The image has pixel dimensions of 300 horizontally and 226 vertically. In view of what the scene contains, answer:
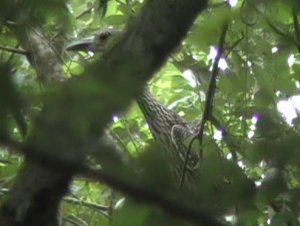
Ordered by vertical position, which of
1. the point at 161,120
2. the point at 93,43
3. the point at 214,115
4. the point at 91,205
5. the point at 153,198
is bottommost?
the point at 153,198

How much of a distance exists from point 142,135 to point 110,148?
8.28 ft

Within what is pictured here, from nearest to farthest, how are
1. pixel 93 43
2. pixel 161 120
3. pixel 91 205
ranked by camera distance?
pixel 91 205
pixel 93 43
pixel 161 120

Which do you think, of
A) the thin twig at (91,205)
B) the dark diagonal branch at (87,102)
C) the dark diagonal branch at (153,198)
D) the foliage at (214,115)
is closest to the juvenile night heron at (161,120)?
the foliage at (214,115)

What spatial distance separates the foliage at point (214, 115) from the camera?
98 centimetres

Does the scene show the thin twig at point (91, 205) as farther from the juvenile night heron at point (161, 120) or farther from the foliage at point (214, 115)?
the juvenile night heron at point (161, 120)

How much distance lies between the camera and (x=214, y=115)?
2697mm

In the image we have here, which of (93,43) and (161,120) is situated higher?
(93,43)

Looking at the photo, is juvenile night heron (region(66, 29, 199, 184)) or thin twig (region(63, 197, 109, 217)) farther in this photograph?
juvenile night heron (region(66, 29, 199, 184))

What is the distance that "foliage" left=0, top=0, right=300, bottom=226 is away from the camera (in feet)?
3.23

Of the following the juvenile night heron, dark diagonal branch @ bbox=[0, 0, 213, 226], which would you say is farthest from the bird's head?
dark diagonal branch @ bbox=[0, 0, 213, 226]

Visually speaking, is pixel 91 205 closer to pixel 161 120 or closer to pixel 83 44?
pixel 83 44

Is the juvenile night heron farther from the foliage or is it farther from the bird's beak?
the foliage

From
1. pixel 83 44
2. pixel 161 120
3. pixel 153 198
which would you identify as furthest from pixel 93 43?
pixel 153 198

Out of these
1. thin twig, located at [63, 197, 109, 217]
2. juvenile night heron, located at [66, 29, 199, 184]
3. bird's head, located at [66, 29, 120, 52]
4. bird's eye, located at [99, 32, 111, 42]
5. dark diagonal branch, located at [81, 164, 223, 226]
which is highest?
bird's eye, located at [99, 32, 111, 42]
